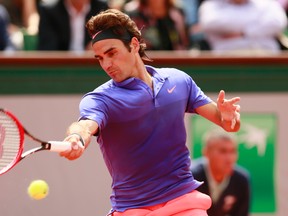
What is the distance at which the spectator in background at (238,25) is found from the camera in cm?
856

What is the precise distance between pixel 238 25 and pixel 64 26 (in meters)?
1.71

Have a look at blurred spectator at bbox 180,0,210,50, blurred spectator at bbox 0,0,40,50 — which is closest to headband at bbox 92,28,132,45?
blurred spectator at bbox 180,0,210,50

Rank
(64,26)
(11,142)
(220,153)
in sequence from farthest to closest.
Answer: (64,26) < (220,153) < (11,142)

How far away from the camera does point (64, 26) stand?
838 cm

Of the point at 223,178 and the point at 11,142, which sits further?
the point at 223,178

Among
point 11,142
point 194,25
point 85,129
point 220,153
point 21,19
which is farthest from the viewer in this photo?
point 21,19

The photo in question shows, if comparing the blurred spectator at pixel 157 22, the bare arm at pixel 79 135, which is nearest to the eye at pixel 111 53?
the bare arm at pixel 79 135

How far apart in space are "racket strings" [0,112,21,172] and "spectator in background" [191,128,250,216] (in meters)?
3.17

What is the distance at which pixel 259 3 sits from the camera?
8.79m

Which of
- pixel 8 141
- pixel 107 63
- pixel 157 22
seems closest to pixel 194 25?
pixel 157 22

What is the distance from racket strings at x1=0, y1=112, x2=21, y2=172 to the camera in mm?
4441

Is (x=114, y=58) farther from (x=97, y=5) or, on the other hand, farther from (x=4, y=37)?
(x=4, y=37)

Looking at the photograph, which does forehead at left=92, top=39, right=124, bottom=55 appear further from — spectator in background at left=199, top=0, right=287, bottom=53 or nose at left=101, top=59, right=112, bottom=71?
spectator in background at left=199, top=0, right=287, bottom=53

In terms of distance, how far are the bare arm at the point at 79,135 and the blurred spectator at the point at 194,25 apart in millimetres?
4367
